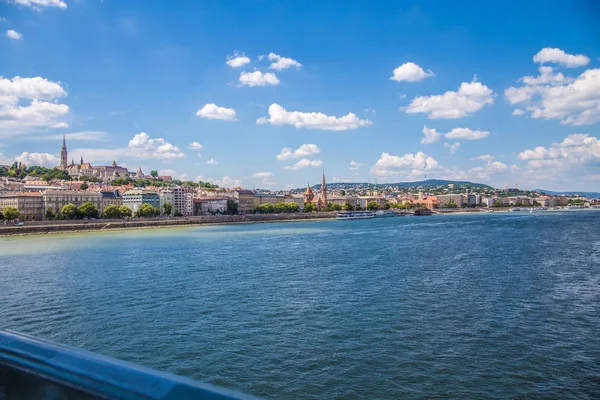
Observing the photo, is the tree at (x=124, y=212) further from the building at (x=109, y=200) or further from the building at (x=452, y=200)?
the building at (x=452, y=200)

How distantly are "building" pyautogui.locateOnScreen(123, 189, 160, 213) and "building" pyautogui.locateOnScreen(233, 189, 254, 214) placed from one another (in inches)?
1042

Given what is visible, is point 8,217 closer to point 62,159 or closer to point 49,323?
Result: point 49,323

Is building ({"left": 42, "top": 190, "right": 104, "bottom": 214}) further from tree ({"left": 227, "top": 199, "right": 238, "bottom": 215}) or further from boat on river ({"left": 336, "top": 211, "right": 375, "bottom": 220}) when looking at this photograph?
boat on river ({"left": 336, "top": 211, "right": 375, "bottom": 220})

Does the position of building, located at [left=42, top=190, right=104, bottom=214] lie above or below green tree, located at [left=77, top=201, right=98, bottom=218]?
above

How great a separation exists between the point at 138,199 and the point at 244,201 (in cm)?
3371

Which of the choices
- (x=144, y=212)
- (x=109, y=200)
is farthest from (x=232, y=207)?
(x=144, y=212)

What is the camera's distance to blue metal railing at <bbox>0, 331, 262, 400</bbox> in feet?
3.53

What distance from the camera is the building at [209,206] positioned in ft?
353

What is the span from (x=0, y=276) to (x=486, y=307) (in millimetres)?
20543

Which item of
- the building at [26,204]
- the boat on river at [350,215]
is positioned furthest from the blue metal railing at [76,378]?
the boat on river at [350,215]

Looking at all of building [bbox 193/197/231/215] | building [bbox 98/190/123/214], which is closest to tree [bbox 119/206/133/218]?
building [bbox 98/190/123/214]

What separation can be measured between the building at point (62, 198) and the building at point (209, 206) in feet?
84.6

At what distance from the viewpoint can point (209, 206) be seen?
10956 centimetres

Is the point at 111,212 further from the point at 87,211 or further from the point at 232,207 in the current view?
the point at 232,207
